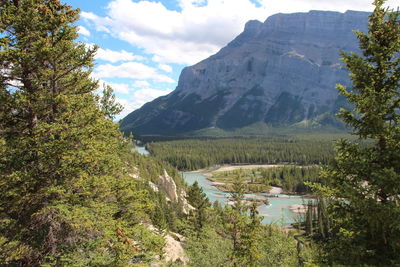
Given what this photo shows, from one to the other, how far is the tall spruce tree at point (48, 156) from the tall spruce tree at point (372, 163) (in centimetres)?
871

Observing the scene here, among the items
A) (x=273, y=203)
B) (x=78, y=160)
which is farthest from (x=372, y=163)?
(x=273, y=203)

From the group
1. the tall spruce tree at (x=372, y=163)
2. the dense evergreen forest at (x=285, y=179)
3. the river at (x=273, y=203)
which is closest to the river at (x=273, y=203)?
the river at (x=273, y=203)

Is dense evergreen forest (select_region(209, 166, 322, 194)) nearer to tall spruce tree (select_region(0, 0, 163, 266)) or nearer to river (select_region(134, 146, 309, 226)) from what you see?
river (select_region(134, 146, 309, 226))

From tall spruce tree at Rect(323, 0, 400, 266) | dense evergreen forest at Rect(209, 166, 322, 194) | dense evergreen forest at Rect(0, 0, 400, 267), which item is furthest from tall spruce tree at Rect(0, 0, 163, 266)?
dense evergreen forest at Rect(209, 166, 322, 194)

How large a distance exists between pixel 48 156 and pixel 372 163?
13354 mm

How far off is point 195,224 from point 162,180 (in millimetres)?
36139

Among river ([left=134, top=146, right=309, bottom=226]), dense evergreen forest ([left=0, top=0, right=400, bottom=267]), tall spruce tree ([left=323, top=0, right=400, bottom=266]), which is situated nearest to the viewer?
tall spruce tree ([left=323, top=0, right=400, bottom=266])

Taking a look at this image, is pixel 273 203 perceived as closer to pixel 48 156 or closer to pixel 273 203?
pixel 273 203

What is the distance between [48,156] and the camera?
1198 cm

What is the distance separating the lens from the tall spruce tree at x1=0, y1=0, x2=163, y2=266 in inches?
456

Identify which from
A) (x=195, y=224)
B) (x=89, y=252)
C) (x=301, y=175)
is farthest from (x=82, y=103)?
(x=301, y=175)

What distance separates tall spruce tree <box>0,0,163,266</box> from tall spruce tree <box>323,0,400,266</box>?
8.71 metres

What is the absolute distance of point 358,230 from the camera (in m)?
11.5

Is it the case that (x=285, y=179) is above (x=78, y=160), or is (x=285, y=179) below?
below
